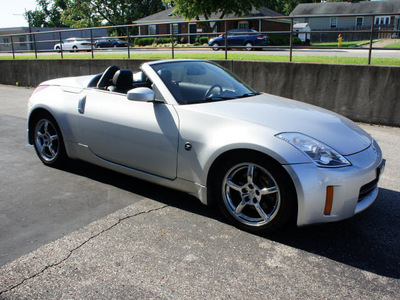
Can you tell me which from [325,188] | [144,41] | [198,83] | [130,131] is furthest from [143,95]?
[144,41]

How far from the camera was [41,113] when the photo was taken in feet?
16.2

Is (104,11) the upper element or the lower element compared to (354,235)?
upper

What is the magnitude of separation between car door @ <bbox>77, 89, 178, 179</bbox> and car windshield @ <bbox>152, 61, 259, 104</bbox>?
0.95 feet

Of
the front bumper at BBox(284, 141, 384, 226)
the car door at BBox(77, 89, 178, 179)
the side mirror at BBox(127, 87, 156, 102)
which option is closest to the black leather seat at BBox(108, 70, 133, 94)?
the car door at BBox(77, 89, 178, 179)

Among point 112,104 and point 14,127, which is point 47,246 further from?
point 14,127

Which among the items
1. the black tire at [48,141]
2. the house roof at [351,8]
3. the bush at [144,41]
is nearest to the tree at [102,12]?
the house roof at [351,8]

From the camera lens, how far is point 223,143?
127 inches

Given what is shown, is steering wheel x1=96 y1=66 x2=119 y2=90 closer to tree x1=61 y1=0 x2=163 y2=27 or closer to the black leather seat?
the black leather seat

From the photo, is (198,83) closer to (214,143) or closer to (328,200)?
(214,143)

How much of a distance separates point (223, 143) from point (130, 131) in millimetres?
1120

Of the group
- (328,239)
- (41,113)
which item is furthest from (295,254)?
(41,113)

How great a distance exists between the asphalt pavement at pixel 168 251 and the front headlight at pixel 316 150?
2.26 feet

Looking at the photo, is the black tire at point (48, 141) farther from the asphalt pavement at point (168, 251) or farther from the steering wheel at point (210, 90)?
the steering wheel at point (210, 90)

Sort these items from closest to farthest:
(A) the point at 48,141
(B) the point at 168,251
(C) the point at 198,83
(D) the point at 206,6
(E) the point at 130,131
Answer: (B) the point at 168,251, (E) the point at 130,131, (C) the point at 198,83, (A) the point at 48,141, (D) the point at 206,6
